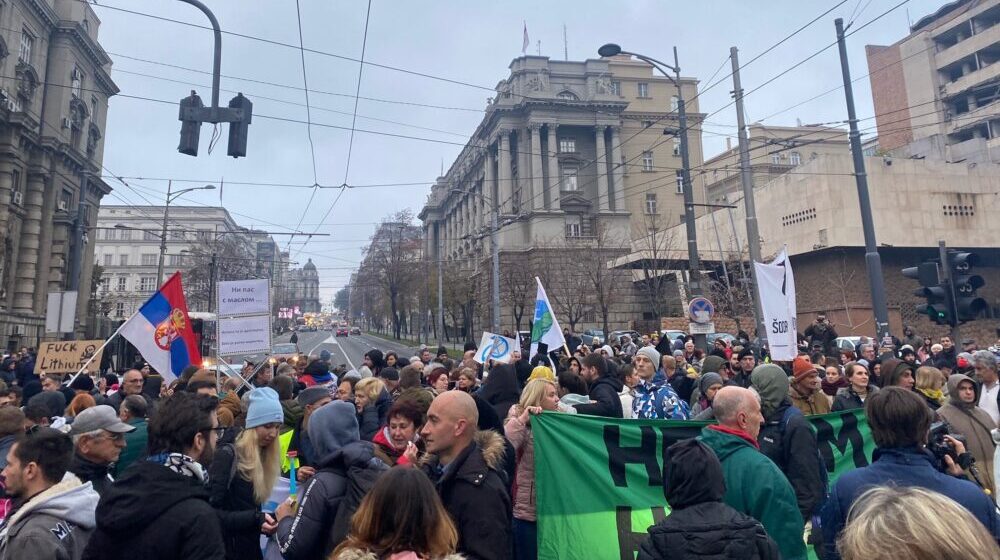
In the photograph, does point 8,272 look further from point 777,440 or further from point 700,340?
point 777,440

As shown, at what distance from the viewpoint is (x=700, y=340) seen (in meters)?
15.8

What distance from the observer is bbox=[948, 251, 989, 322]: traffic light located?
9180mm

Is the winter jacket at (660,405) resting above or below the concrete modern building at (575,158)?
below

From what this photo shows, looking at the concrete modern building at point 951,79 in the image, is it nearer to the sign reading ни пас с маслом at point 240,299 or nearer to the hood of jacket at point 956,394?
the hood of jacket at point 956,394

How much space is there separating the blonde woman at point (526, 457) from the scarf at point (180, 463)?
2390 millimetres

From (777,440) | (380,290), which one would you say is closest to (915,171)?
(777,440)

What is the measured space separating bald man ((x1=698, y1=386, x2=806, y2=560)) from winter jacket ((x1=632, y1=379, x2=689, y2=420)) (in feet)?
7.11

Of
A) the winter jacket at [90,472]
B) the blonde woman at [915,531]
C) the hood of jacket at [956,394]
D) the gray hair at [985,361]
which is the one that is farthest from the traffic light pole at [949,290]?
the winter jacket at [90,472]

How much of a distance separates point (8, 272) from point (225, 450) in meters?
37.6

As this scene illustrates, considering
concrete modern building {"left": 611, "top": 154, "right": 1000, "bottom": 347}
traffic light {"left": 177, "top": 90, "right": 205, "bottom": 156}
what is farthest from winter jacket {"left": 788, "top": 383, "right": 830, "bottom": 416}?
concrete modern building {"left": 611, "top": 154, "right": 1000, "bottom": 347}

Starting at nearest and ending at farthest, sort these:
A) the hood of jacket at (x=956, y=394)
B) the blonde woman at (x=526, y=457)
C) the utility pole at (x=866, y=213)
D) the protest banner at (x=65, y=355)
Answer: the blonde woman at (x=526, y=457)
the hood of jacket at (x=956, y=394)
the protest banner at (x=65, y=355)
the utility pole at (x=866, y=213)

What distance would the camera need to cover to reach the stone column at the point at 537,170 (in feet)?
168

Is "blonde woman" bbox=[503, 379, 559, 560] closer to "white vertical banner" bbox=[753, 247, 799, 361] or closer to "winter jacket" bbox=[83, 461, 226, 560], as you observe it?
"winter jacket" bbox=[83, 461, 226, 560]

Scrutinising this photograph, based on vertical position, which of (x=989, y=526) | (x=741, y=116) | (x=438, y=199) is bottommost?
(x=989, y=526)
